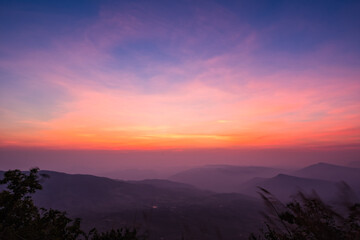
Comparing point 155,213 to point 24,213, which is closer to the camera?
point 24,213

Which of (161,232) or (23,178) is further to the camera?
(161,232)

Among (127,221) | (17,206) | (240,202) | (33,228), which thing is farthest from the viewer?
(240,202)

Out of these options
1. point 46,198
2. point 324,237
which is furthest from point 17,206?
point 46,198

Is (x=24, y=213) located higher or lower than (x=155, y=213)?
higher

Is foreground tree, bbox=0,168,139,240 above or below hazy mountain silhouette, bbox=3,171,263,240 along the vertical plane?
above

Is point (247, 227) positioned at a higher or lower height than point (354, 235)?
lower

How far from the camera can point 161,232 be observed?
291ft

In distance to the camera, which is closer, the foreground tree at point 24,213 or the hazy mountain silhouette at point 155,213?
the foreground tree at point 24,213

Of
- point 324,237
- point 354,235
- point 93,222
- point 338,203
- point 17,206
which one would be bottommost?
point 93,222

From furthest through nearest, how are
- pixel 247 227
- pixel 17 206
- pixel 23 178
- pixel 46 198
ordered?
pixel 46 198 → pixel 247 227 → pixel 23 178 → pixel 17 206

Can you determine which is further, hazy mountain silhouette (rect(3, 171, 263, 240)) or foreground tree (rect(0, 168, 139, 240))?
hazy mountain silhouette (rect(3, 171, 263, 240))

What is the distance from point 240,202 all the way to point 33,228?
590 feet

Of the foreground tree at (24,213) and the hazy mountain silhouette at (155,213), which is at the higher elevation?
the foreground tree at (24,213)

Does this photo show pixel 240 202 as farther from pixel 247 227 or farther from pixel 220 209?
pixel 247 227
